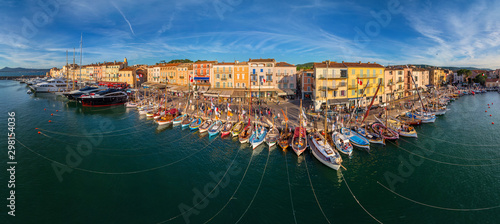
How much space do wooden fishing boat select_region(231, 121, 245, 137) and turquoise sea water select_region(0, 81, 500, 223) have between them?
1500 millimetres

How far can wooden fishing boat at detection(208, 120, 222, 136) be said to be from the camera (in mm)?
29095

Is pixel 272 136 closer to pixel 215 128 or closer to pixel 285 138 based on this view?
pixel 285 138

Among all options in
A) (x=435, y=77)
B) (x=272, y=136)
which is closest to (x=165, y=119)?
(x=272, y=136)

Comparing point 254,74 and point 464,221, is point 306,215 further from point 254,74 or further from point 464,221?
point 254,74

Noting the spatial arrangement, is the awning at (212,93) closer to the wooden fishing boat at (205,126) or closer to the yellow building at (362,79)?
the wooden fishing boat at (205,126)

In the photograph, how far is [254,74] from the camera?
52.1 m

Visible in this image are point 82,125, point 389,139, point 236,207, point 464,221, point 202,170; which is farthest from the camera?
point 82,125

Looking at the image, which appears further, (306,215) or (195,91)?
(195,91)

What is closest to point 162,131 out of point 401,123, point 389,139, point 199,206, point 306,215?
point 199,206

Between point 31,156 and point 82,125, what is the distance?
1397 cm

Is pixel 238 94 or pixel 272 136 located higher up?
pixel 238 94

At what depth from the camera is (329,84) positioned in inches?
1582

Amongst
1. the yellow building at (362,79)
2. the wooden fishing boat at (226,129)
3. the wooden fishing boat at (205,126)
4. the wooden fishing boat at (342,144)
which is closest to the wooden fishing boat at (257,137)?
the wooden fishing boat at (226,129)

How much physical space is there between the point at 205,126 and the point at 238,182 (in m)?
15.1
